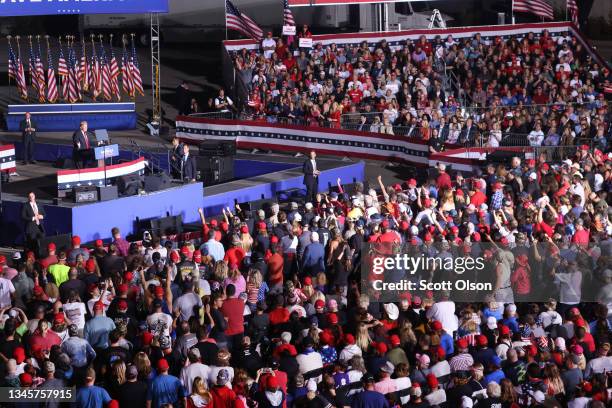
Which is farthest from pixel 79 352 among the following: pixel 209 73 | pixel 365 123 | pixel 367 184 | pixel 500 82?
pixel 209 73

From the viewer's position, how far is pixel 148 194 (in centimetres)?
2850

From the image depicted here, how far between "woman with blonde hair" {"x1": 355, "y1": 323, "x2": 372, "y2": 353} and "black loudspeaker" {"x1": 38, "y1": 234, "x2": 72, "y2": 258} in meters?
8.86

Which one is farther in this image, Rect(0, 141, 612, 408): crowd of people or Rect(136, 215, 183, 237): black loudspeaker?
Rect(136, 215, 183, 237): black loudspeaker

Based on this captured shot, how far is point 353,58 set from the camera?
41812 mm

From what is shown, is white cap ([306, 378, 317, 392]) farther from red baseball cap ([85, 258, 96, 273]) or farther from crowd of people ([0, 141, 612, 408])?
red baseball cap ([85, 258, 96, 273])

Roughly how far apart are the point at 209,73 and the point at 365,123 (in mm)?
12463

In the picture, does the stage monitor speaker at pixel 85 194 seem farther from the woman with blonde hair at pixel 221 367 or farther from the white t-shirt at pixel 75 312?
the woman with blonde hair at pixel 221 367

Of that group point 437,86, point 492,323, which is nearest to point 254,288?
point 492,323

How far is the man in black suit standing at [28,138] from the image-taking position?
35.7 m

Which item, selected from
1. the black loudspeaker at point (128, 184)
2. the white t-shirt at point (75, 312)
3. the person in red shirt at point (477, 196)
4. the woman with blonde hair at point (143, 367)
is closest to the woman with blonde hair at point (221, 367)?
the woman with blonde hair at point (143, 367)

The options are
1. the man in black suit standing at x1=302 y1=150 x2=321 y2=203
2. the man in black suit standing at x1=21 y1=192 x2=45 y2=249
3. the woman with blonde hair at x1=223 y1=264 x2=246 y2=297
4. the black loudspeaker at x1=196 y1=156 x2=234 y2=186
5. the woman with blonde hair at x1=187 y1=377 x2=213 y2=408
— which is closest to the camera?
the woman with blonde hair at x1=187 y1=377 x2=213 y2=408

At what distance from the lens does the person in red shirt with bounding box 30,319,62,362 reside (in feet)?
54.4

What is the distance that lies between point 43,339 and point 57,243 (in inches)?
344

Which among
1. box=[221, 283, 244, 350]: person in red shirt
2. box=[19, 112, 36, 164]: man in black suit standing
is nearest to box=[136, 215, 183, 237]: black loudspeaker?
box=[221, 283, 244, 350]: person in red shirt
